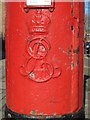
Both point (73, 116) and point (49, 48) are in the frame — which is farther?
point (73, 116)

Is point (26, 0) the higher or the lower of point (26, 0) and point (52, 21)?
the higher

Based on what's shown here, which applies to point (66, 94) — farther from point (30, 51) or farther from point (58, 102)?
point (30, 51)

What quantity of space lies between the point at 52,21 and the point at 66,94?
2.36 ft

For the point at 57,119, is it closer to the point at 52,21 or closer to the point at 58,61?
the point at 58,61

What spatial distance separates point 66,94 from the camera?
7.30ft

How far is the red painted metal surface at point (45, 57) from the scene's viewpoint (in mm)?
2109

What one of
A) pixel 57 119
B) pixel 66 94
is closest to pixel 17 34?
pixel 66 94

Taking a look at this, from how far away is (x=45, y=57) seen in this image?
2127 mm

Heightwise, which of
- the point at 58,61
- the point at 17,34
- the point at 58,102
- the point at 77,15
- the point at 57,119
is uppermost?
the point at 77,15

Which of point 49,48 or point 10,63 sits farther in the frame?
point 10,63

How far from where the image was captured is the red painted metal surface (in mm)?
2109

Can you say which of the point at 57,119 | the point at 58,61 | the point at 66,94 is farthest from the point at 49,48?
the point at 57,119

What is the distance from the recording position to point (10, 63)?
2.32m

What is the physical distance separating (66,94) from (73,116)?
0.27m
